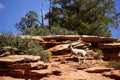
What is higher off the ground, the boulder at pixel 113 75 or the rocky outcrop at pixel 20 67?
the rocky outcrop at pixel 20 67

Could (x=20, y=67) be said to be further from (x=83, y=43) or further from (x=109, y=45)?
(x=109, y=45)

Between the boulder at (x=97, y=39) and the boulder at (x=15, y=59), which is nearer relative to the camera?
the boulder at (x=15, y=59)

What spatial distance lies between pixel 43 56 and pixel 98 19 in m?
17.1

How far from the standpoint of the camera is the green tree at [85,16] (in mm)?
30164

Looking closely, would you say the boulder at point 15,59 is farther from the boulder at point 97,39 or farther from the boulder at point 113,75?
the boulder at point 97,39

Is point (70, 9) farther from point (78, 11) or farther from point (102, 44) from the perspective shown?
point (102, 44)

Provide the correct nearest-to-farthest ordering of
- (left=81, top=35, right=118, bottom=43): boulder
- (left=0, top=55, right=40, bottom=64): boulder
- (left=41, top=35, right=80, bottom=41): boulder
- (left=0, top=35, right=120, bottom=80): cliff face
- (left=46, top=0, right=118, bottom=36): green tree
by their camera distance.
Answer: (left=0, top=55, right=40, bottom=64): boulder → (left=0, top=35, right=120, bottom=80): cliff face → (left=41, top=35, right=80, bottom=41): boulder → (left=81, top=35, right=118, bottom=43): boulder → (left=46, top=0, right=118, bottom=36): green tree

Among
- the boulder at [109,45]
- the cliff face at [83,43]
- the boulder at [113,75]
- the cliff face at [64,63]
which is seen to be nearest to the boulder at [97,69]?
the cliff face at [64,63]

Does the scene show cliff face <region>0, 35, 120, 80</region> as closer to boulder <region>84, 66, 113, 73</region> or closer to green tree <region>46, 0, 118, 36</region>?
boulder <region>84, 66, 113, 73</region>

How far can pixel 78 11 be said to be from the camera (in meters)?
32.1

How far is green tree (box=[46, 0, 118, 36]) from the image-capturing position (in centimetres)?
3016

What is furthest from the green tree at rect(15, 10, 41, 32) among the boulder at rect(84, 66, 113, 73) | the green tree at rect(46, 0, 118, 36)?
the boulder at rect(84, 66, 113, 73)

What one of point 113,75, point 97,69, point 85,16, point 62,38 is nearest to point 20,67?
point 97,69

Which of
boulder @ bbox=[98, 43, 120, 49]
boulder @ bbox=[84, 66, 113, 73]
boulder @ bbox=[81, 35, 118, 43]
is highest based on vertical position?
boulder @ bbox=[81, 35, 118, 43]
